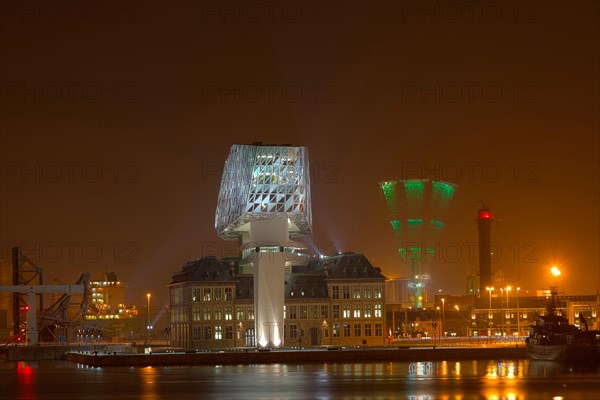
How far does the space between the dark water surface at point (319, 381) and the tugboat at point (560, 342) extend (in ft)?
6.59

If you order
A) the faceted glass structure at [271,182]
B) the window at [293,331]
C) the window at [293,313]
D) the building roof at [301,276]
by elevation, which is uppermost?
the faceted glass structure at [271,182]

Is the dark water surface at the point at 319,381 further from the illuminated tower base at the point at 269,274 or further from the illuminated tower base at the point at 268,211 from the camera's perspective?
the illuminated tower base at the point at 268,211

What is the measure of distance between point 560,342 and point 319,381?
1089 inches

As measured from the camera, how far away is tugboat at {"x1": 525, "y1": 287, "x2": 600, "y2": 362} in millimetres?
89562

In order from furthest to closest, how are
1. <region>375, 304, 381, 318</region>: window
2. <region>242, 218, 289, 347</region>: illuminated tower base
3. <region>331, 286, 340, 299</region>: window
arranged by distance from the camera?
<region>331, 286, 340, 299</region>: window → <region>375, 304, 381, 318</region>: window → <region>242, 218, 289, 347</region>: illuminated tower base

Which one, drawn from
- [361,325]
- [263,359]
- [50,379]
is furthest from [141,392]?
[361,325]

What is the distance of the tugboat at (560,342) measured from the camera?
8956 cm

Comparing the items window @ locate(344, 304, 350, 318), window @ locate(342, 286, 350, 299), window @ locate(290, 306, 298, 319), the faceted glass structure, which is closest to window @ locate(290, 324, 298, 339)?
window @ locate(290, 306, 298, 319)

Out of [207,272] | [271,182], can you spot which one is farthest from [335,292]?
[271,182]

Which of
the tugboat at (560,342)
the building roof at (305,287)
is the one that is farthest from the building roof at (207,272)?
the tugboat at (560,342)

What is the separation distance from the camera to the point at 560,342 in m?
92.1

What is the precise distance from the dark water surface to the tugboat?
2009 millimetres

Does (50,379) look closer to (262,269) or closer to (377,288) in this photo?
(262,269)

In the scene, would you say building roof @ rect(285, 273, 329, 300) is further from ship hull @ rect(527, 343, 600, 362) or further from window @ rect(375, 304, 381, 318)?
ship hull @ rect(527, 343, 600, 362)
